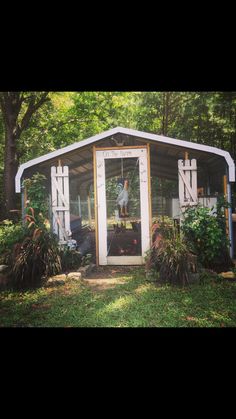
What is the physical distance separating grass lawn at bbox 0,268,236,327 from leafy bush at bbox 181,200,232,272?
62 cm

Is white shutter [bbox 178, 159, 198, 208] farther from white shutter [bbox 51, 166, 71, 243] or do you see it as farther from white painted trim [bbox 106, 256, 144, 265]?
white shutter [bbox 51, 166, 71, 243]

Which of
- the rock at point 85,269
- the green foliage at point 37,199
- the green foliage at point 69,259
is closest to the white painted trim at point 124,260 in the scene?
the rock at point 85,269

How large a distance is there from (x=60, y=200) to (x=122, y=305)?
10.1 ft

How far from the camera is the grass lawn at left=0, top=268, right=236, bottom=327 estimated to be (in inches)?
141

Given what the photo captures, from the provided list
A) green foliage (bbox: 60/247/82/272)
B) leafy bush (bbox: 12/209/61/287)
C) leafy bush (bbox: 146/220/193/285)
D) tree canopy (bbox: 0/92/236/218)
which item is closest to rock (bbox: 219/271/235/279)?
leafy bush (bbox: 146/220/193/285)

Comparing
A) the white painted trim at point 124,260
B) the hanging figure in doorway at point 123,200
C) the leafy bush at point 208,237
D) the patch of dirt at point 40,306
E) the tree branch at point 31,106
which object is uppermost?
the tree branch at point 31,106

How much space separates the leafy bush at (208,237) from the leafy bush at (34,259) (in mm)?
2479

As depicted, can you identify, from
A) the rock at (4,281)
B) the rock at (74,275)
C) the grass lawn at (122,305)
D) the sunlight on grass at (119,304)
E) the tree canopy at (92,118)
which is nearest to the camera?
the grass lawn at (122,305)

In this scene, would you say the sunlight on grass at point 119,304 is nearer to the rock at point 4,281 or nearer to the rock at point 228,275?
the rock at point 228,275

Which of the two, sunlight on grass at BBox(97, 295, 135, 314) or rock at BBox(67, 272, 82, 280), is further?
rock at BBox(67, 272, 82, 280)

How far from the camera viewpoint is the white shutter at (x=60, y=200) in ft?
20.9

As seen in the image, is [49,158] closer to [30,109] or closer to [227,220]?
[227,220]
